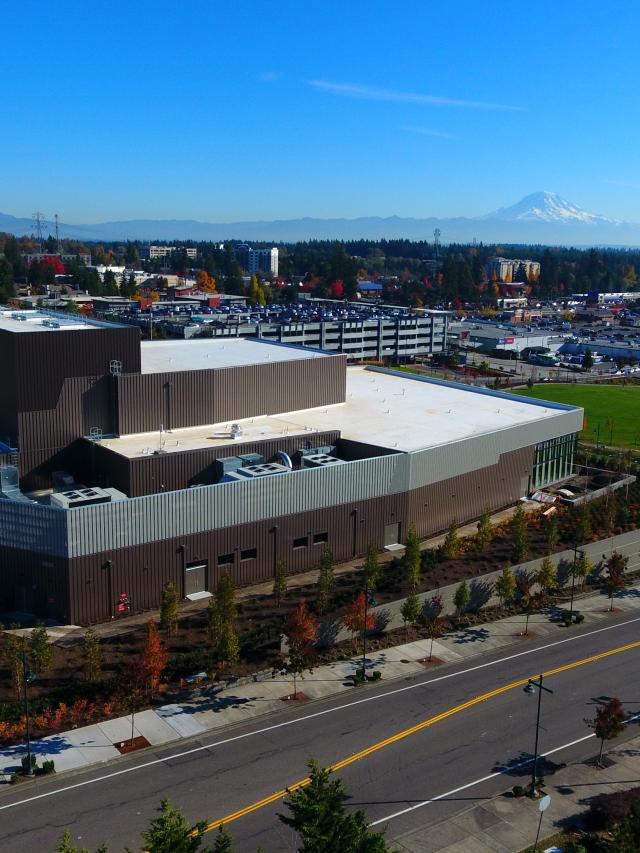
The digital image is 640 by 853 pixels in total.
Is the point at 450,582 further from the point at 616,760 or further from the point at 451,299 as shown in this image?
the point at 451,299

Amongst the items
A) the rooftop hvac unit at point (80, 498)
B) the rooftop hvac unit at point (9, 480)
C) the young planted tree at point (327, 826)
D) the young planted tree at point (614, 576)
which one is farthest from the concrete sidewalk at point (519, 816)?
the rooftop hvac unit at point (9, 480)

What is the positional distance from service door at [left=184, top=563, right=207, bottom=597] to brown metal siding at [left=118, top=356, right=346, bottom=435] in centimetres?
905

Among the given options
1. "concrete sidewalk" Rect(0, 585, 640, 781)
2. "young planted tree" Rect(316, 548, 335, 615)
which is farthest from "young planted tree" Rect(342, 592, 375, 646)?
"young planted tree" Rect(316, 548, 335, 615)

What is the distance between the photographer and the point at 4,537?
3138cm

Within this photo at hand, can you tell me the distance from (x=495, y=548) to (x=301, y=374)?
15.1 meters

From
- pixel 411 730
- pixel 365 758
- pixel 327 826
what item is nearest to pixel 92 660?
pixel 365 758

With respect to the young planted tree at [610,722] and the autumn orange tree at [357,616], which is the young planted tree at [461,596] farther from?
the young planted tree at [610,722]

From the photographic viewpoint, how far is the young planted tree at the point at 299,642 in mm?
27031

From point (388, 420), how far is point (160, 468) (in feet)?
52.4

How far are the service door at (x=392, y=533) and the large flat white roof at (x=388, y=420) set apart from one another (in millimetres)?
3638

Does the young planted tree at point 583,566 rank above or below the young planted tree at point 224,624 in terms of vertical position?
below

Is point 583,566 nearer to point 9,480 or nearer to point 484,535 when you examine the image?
point 484,535

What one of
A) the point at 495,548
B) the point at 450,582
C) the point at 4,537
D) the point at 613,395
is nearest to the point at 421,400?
the point at 495,548

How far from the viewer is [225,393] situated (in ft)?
143
